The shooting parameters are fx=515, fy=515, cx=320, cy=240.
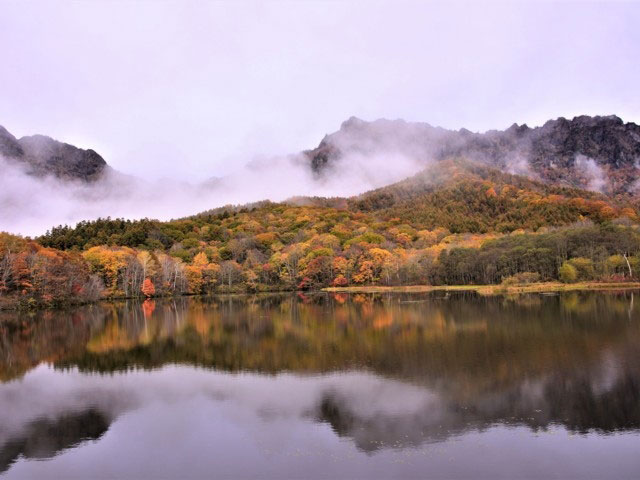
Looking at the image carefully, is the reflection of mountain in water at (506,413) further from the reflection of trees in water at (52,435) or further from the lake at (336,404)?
the reflection of trees in water at (52,435)

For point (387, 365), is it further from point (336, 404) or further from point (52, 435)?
point (52, 435)

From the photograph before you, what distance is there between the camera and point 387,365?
→ 21469 millimetres

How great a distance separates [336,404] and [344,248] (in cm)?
8549

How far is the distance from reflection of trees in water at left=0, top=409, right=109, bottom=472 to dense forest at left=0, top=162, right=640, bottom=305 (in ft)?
155

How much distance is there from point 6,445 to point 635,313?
116 feet

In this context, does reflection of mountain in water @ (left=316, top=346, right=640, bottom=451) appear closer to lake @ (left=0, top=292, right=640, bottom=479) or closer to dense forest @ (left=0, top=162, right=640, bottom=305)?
lake @ (left=0, top=292, right=640, bottom=479)

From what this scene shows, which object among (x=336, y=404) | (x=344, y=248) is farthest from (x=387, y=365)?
(x=344, y=248)

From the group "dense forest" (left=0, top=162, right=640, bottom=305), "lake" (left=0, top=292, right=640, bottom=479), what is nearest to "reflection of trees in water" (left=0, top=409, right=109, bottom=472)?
"lake" (left=0, top=292, right=640, bottom=479)

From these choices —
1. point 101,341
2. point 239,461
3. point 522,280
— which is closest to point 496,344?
point 239,461

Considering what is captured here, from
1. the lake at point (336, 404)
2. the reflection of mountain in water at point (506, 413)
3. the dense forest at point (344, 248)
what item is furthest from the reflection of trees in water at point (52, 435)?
the dense forest at point (344, 248)

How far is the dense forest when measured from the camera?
64.2 m

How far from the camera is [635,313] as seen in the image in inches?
1337

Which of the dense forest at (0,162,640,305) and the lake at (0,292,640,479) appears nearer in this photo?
the lake at (0,292,640,479)

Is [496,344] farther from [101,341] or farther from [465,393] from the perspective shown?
[101,341]
